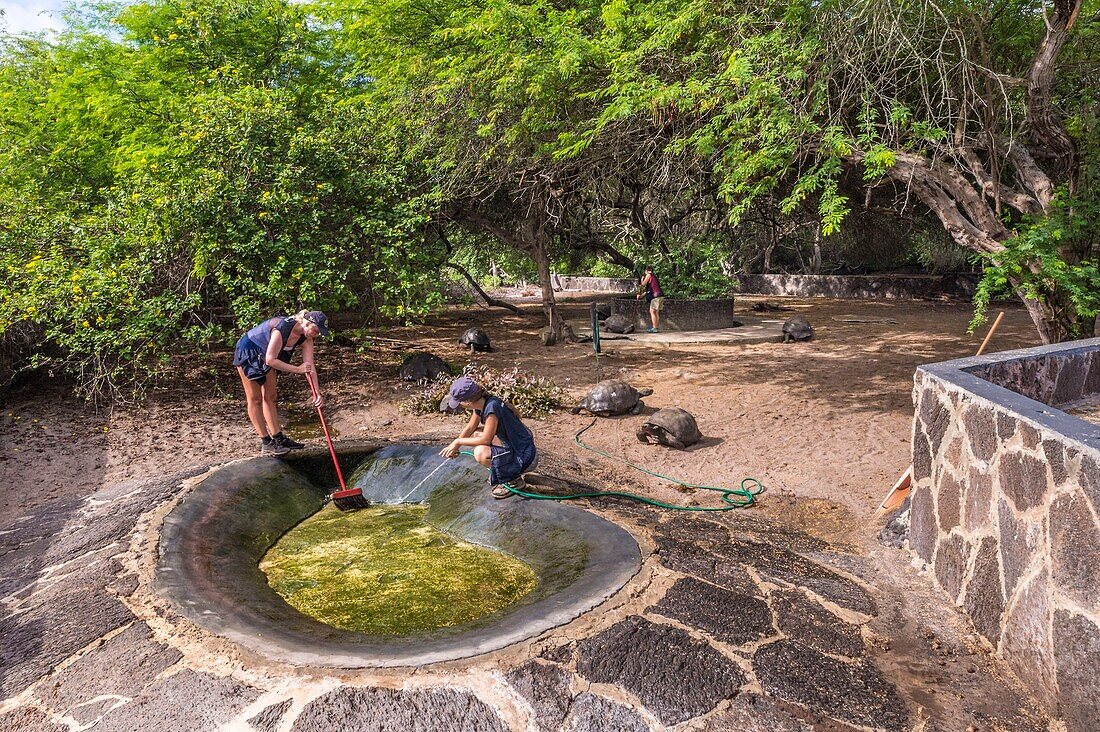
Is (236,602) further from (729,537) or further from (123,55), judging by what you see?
(123,55)

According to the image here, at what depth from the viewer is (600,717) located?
316cm

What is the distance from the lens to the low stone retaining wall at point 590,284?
28.2 meters

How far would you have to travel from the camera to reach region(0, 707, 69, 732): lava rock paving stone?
123 inches

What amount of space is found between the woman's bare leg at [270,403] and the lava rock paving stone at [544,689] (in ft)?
14.7

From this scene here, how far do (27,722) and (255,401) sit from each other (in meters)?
3.99

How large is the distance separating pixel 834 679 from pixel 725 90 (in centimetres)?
601

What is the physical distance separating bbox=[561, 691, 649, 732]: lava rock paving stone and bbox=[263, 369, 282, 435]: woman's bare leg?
4781 millimetres

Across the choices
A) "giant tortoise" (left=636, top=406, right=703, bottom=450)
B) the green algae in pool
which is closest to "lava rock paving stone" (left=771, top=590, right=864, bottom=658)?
the green algae in pool

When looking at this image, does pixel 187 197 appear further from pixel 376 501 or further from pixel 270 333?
pixel 376 501

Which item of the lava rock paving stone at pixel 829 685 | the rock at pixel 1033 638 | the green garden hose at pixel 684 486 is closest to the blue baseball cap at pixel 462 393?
the green garden hose at pixel 684 486

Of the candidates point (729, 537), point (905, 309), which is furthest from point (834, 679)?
point (905, 309)

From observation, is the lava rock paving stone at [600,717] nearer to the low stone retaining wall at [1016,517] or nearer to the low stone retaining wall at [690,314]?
the low stone retaining wall at [1016,517]

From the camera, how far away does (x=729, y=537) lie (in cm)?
525

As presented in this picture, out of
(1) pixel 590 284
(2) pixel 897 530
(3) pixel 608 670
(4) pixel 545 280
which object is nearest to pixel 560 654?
(3) pixel 608 670
